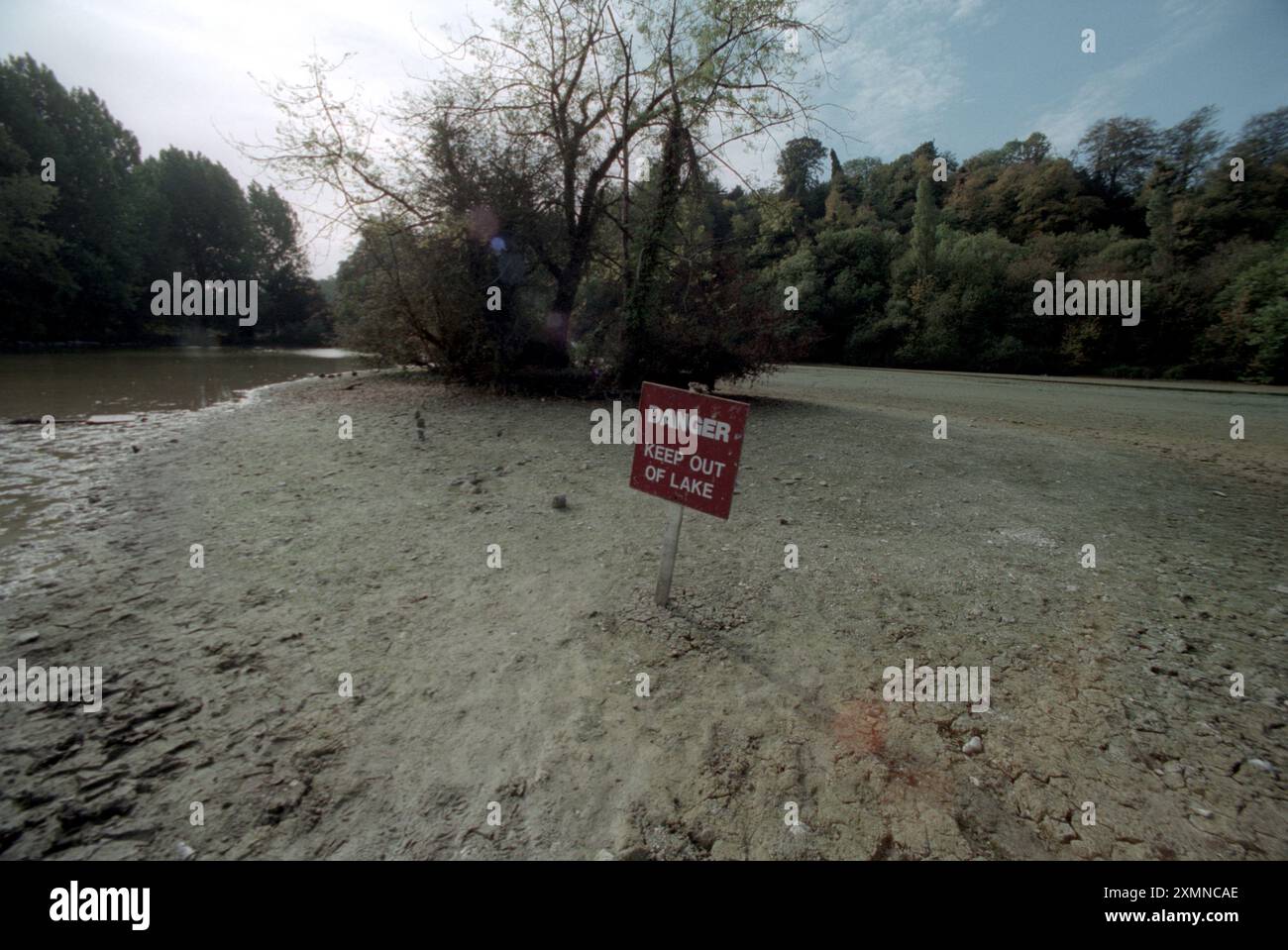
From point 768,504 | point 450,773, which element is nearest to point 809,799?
point 450,773

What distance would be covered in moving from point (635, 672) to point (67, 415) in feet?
45.4

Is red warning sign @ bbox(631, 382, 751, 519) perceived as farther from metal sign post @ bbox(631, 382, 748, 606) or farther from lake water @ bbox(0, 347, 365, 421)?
lake water @ bbox(0, 347, 365, 421)

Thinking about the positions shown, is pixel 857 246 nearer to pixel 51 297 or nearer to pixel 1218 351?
pixel 1218 351

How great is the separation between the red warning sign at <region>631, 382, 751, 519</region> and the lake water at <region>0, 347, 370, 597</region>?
15.2ft

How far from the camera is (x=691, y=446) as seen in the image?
142 inches

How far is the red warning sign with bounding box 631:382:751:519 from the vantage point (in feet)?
11.6

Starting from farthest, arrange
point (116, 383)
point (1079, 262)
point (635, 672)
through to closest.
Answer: point (1079, 262)
point (116, 383)
point (635, 672)

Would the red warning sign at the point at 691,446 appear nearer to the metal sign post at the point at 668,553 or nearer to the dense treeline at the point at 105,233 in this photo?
the metal sign post at the point at 668,553

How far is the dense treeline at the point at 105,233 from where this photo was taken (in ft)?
105

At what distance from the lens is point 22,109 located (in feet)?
112

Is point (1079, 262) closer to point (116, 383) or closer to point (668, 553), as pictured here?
point (668, 553)

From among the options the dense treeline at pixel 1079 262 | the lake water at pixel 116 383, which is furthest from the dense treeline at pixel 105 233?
the dense treeline at pixel 1079 262

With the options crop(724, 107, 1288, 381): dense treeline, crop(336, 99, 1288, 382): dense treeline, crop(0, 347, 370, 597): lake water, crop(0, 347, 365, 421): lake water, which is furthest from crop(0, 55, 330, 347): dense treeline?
crop(724, 107, 1288, 381): dense treeline

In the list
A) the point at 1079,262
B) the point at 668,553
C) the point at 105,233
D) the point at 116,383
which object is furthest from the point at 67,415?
the point at 1079,262
